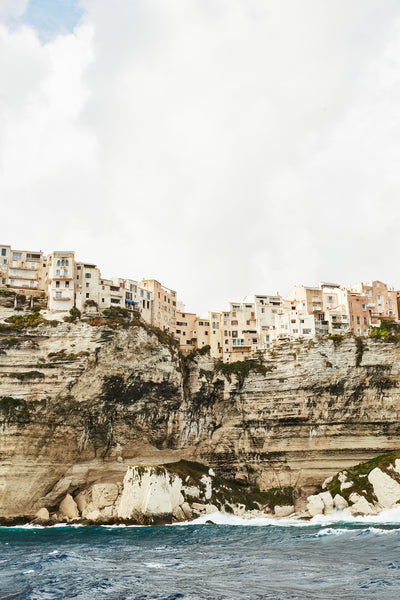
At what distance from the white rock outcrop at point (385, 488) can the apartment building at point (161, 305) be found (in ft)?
126

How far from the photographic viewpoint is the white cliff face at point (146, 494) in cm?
6688

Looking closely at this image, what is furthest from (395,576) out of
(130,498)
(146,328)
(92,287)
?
(92,287)

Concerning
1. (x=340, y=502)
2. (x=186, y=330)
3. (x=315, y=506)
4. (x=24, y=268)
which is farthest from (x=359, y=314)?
(x=24, y=268)

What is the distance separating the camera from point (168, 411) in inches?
3147

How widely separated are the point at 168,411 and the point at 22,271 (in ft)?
97.7

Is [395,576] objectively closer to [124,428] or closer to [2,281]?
[124,428]

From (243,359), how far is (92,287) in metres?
27.0

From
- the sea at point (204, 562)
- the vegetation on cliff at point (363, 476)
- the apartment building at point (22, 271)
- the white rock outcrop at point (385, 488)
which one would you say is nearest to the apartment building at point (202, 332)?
the apartment building at point (22, 271)

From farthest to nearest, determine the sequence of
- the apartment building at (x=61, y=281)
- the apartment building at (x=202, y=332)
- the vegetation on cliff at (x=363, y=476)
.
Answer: the apartment building at (x=202, y=332), the apartment building at (x=61, y=281), the vegetation on cliff at (x=363, y=476)

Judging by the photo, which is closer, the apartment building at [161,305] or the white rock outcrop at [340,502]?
the white rock outcrop at [340,502]

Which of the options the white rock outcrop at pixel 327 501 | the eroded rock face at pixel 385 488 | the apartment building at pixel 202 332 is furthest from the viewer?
the apartment building at pixel 202 332

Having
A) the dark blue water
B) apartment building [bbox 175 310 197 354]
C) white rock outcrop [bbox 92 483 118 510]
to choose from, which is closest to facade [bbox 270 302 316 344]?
apartment building [bbox 175 310 197 354]

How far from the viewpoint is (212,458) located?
82812 mm

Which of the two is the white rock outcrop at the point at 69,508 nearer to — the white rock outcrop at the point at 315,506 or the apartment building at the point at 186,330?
the white rock outcrop at the point at 315,506
